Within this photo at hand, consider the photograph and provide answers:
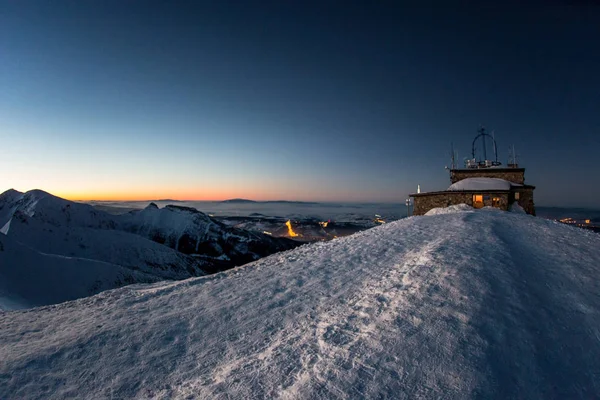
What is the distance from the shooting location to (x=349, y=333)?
6238 millimetres

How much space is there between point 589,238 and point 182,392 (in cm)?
1485

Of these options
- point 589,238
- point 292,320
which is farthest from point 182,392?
point 589,238

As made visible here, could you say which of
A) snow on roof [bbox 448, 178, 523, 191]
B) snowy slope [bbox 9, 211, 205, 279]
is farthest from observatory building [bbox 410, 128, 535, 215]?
snowy slope [bbox 9, 211, 205, 279]

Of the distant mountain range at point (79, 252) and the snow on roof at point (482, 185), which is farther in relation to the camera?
the distant mountain range at point (79, 252)

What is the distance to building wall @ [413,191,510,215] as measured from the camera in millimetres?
30984

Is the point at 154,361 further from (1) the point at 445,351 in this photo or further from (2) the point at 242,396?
(1) the point at 445,351

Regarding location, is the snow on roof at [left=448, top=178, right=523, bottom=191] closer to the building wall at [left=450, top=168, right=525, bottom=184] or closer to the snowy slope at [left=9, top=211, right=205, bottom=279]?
the building wall at [left=450, top=168, right=525, bottom=184]

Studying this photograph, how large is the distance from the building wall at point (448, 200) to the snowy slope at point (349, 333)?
812 inches

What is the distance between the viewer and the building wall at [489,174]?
36062 mm

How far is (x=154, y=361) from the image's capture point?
6621 mm

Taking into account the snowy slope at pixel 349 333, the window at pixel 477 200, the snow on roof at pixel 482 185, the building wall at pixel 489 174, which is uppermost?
the building wall at pixel 489 174

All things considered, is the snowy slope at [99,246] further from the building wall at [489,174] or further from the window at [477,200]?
the window at [477,200]

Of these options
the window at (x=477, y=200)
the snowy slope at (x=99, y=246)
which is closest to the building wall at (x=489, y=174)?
the window at (x=477, y=200)

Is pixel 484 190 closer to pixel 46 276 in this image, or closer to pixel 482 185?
pixel 482 185
